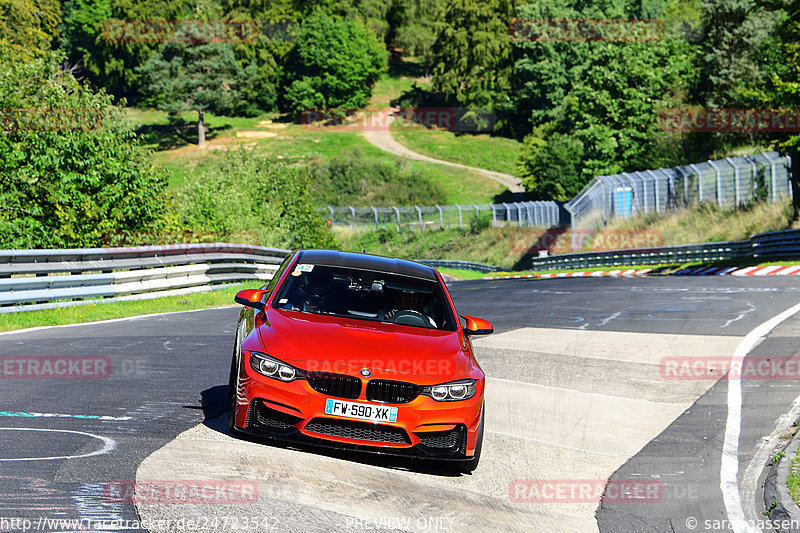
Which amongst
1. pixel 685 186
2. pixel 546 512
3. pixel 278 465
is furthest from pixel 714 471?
pixel 685 186

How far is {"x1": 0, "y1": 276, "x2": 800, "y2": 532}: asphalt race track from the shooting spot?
5.45 meters

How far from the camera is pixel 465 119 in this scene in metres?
114

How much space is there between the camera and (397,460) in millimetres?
7191

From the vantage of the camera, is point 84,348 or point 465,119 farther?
point 465,119

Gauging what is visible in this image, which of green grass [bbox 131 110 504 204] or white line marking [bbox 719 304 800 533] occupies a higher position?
white line marking [bbox 719 304 800 533]

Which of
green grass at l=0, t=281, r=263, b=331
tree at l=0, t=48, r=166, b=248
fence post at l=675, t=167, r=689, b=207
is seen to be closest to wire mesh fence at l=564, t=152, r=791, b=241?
fence post at l=675, t=167, r=689, b=207

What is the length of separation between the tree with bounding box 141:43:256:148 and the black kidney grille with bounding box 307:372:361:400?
97.8 metres

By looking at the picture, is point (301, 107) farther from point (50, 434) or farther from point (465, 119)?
point (50, 434)

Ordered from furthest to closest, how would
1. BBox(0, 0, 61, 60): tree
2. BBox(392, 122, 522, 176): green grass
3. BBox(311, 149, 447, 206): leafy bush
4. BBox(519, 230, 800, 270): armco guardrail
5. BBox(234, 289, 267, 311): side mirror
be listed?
1. BBox(392, 122, 522, 176): green grass
2. BBox(311, 149, 447, 206): leafy bush
3. BBox(0, 0, 61, 60): tree
4. BBox(519, 230, 800, 270): armco guardrail
5. BBox(234, 289, 267, 311): side mirror

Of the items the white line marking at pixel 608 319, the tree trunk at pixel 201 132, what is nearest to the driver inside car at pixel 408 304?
the white line marking at pixel 608 319

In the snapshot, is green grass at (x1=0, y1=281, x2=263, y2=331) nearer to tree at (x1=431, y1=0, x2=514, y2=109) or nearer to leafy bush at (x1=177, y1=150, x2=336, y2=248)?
leafy bush at (x1=177, y1=150, x2=336, y2=248)

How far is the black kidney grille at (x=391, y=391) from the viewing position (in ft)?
21.5

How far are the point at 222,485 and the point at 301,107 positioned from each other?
361 feet

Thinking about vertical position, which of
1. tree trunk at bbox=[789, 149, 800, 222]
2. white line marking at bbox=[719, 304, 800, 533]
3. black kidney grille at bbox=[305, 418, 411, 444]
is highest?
black kidney grille at bbox=[305, 418, 411, 444]
